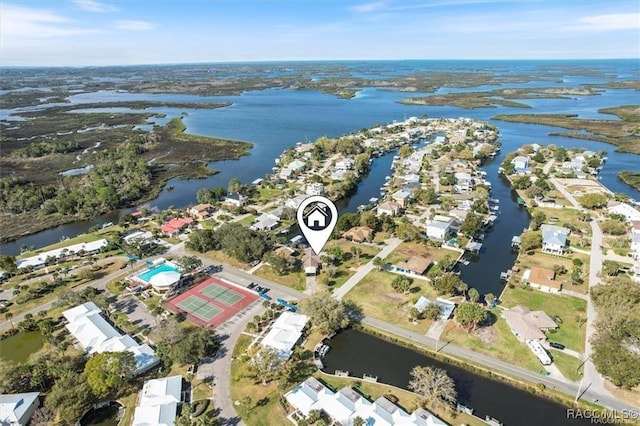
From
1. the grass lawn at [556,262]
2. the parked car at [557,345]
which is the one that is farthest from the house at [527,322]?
the grass lawn at [556,262]

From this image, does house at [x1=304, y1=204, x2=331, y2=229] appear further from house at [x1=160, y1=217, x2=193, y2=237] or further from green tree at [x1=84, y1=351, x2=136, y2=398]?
house at [x1=160, y1=217, x2=193, y2=237]

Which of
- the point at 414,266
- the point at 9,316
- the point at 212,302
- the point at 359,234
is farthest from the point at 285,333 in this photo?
the point at 9,316

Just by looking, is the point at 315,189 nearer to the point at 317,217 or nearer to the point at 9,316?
the point at 317,217

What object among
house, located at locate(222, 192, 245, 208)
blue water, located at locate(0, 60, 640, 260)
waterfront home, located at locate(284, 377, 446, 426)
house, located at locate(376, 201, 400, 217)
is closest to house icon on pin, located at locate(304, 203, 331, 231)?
waterfront home, located at locate(284, 377, 446, 426)

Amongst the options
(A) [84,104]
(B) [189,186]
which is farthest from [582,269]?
(A) [84,104]

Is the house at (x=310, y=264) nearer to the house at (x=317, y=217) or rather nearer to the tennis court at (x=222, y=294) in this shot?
the tennis court at (x=222, y=294)

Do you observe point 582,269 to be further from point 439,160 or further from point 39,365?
point 39,365
